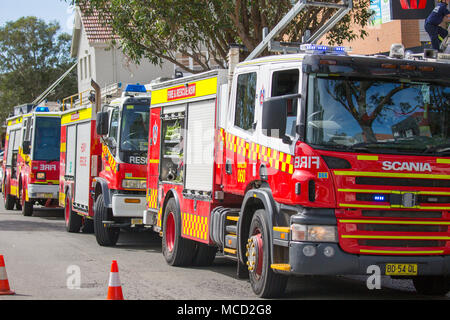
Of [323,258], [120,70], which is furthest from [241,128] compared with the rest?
[120,70]

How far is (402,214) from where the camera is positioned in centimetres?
858

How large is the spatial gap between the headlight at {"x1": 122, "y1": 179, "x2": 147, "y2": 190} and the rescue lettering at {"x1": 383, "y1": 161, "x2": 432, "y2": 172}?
24.7ft

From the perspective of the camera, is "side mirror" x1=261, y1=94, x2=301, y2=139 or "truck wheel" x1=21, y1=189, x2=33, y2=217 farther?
"truck wheel" x1=21, y1=189, x2=33, y2=217

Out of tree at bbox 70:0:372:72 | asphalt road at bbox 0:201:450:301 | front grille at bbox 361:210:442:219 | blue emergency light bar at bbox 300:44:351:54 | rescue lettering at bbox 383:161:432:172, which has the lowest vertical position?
asphalt road at bbox 0:201:450:301

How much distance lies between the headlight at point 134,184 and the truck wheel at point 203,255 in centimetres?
285

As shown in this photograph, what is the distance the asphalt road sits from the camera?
31.8 feet

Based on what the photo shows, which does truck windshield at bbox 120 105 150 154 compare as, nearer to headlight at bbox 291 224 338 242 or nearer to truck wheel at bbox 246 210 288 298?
Result: truck wheel at bbox 246 210 288 298

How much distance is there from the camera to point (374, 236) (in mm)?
8492

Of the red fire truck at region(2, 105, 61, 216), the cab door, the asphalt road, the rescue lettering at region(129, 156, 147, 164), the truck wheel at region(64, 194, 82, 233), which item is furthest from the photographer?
the red fire truck at region(2, 105, 61, 216)

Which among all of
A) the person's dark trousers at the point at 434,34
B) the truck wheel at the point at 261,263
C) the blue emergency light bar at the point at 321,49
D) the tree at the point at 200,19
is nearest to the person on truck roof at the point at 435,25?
the person's dark trousers at the point at 434,34

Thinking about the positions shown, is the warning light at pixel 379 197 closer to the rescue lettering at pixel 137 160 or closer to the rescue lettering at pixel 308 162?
the rescue lettering at pixel 308 162

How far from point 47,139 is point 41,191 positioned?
1637mm

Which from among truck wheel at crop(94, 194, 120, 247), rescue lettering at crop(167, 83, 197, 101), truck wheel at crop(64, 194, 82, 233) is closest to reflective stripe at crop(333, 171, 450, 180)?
rescue lettering at crop(167, 83, 197, 101)
